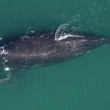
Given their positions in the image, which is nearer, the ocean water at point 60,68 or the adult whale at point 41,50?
the adult whale at point 41,50

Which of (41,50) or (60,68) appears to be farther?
(60,68)

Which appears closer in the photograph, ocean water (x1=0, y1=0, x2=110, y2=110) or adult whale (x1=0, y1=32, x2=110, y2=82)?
adult whale (x1=0, y1=32, x2=110, y2=82)

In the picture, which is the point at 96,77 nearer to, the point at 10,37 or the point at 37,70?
the point at 37,70

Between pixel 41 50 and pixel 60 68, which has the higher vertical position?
pixel 41 50

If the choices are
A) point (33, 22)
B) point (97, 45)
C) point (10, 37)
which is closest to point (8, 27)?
point (10, 37)
